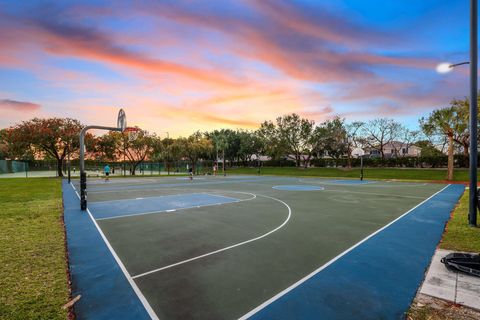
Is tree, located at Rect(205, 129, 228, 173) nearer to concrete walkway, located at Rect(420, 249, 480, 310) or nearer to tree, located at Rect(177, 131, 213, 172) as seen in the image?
tree, located at Rect(177, 131, 213, 172)

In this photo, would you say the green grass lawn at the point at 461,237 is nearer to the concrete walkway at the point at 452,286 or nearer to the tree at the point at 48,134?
the concrete walkway at the point at 452,286

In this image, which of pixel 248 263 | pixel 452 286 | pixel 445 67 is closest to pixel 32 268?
pixel 248 263

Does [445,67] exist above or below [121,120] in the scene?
above

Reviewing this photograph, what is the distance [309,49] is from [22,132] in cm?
3446

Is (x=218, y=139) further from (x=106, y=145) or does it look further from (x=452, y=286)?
(x=452, y=286)

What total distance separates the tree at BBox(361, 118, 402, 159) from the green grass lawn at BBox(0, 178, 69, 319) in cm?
5387

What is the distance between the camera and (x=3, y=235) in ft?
22.2

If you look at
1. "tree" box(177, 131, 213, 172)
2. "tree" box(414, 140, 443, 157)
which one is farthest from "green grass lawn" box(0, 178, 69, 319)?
"tree" box(414, 140, 443, 157)

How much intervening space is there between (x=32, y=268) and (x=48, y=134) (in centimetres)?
3345

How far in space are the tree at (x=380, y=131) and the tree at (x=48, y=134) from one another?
49657 millimetres

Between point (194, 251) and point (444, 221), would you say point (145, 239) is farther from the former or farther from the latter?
point (444, 221)

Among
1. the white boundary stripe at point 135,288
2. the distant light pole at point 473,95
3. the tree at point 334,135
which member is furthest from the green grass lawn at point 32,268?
the tree at point 334,135

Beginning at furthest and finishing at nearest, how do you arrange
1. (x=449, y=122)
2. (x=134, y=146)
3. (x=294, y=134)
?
(x=294, y=134), (x=134, y=146), (x=449, y=122)

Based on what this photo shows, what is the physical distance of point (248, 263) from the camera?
510cm
